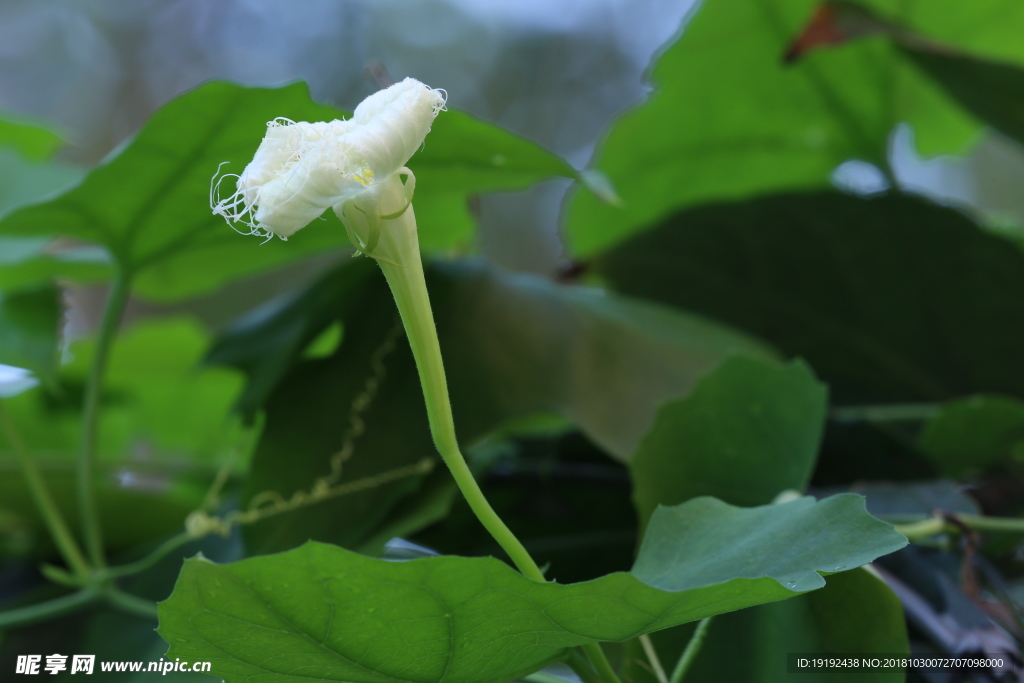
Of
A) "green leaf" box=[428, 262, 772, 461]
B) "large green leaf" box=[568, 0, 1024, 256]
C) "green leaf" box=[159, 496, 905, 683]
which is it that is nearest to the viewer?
"green leaf" box=[159, 496, 905, 683]

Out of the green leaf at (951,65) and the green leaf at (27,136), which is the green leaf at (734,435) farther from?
the green leaf at (27,136)

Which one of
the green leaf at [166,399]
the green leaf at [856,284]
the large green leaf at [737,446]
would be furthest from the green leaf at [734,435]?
the green leaf at [166,399]

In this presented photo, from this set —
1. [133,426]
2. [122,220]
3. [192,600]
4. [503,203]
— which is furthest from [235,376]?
[503,203]

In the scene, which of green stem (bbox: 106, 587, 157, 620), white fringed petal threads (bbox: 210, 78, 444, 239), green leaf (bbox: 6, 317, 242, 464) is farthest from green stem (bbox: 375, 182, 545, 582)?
green leaf (bbox: 6, 317, 242, 464)

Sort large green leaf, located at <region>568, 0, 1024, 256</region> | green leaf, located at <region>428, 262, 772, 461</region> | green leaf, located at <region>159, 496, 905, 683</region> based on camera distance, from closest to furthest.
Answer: green leaf, located at <region>159, 496, 905, 683</region>, green leaf, located at <region>428, 262, 772, 461</region>, large green leaf, located at <region>568, 0, 1024, 256</region>

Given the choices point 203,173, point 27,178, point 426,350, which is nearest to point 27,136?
point 27,178

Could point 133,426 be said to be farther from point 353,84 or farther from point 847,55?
point 353,84

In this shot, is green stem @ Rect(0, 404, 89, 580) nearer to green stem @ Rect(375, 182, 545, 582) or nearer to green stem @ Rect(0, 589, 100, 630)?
green stem @ Rect(0, 589, 100, 630)
